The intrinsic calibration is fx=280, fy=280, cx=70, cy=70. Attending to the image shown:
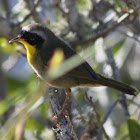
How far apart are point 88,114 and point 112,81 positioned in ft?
1.82

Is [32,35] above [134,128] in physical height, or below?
above

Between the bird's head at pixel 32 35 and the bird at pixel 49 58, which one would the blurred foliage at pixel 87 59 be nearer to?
the bird at pixel 49 58

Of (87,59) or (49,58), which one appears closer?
(49,58)

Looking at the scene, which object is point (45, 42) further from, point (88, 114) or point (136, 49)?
point (136, 49)

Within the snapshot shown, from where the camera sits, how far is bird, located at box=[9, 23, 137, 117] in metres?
3.16

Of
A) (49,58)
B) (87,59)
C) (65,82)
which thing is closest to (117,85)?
(65,82)

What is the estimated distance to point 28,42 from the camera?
3211mm

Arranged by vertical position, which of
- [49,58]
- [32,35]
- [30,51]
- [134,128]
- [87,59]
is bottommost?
[87,59]

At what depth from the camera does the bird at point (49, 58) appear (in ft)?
10.4

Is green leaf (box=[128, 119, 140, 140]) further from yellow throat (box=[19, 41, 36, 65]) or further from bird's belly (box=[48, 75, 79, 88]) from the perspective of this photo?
yellow throat (box=[19, 41, 36, 65])

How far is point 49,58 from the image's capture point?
127 inches

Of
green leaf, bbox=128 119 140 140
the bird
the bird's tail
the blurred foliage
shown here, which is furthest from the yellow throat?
green leaf, bbox=128 119 140 140

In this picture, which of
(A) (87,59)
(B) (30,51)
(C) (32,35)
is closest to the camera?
(C) (32,35)

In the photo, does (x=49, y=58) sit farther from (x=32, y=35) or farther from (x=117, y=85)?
(x=117, y=85)
